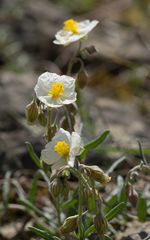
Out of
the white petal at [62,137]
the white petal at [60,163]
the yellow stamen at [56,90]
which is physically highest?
the yellow stamen at [56,90]

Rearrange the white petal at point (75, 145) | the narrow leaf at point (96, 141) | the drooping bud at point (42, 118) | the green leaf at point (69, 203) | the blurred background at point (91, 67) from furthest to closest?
the blurred background at point (91, 67) → the green leaf at point (69, 203) → the narrow leaf at point (96, 141) → the drooping bud at point (42, 118) → the white petal at point (75, 145)

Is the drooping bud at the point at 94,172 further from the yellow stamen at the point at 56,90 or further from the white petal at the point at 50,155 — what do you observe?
the yellow stamen at the point at 56,90

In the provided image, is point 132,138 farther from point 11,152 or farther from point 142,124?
point 11,152

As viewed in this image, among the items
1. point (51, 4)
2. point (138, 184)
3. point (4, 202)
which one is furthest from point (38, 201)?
point (51, 4)

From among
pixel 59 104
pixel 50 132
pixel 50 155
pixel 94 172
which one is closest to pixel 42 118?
pixel 50 132

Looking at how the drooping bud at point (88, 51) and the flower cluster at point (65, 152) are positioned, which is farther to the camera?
the drooping bud at point (88, 51)

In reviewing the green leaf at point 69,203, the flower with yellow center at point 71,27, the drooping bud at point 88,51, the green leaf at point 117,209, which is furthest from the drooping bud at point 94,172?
the flower with yellow center at point 71,27
